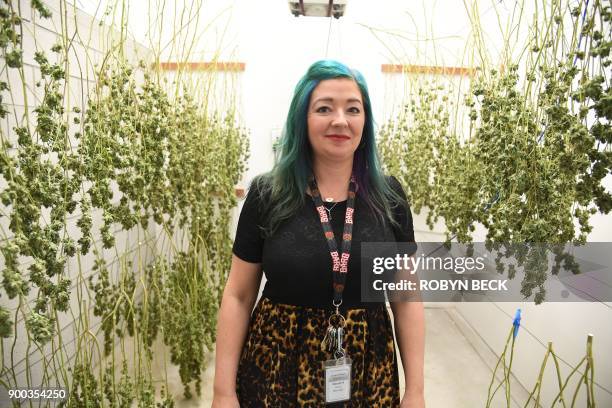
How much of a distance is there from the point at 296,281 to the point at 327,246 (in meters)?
0.12

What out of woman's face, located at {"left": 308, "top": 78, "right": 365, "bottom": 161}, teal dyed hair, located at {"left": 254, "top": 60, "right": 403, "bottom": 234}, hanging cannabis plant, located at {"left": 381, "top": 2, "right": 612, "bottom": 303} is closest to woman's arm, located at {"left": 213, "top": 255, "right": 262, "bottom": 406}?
teal dyed hair, located at {"left": 254, "top": 60, "right": 403, "bottom": 234}

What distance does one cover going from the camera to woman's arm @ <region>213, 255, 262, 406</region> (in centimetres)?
112

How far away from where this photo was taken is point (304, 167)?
1132 millimetres

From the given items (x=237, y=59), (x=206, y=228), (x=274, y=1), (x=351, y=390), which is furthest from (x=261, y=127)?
(x=351, y=390)

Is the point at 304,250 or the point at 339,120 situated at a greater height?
the point at 339,120

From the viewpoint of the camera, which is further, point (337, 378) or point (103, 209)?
point (103, 209)

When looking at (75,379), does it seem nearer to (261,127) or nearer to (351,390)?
(351,390)

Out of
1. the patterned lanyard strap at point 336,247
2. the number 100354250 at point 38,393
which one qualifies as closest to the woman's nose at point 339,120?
the patterned lanyard strap at point 336,247

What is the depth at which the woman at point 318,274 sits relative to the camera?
3.46ft

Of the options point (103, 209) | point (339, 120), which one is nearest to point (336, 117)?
point (339, 120)

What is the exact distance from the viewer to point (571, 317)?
1805mm

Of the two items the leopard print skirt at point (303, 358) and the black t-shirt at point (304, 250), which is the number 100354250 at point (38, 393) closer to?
the leopard print skirt at point (303, 358)

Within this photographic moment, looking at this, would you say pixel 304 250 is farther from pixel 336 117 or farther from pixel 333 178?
pixel 336 117

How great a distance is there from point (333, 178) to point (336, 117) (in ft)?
0.57
